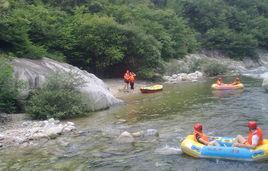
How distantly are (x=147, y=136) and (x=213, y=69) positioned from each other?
102 feet

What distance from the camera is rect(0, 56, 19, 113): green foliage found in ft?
68.2

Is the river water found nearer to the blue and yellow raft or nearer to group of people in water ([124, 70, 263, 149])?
the blue and yellow raft

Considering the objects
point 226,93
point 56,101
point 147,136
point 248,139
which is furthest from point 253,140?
point 226,93

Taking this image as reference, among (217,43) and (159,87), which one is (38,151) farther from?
(217,43)

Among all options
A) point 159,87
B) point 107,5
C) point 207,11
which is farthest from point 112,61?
point 207,11

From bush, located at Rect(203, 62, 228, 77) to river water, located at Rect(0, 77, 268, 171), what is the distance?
61.8ft

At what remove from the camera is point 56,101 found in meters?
21.8

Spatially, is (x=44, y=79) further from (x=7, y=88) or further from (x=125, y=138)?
(x=125, y=138)

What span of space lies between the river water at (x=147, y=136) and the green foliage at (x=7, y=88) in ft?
11.8

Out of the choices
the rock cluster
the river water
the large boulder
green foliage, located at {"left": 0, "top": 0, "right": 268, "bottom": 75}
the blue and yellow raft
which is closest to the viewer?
the blue and yellow raft

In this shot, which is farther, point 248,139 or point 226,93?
point 226,93

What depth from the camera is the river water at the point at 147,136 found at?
44.6 ft

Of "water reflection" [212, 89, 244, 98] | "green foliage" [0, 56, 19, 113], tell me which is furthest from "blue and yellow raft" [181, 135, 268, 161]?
"water reflection" [212, 89, 244, 98]

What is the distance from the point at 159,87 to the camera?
3184cm
